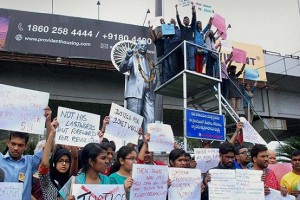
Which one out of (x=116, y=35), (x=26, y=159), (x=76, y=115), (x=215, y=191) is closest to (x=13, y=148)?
(x=26, y=159)

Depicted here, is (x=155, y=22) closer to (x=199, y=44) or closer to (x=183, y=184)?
(x=199, y=44)

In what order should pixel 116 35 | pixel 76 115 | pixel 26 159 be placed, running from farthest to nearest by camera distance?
pixel 116 35 < pixel 76 115 < pixel 26 159

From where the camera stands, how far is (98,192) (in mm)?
2650

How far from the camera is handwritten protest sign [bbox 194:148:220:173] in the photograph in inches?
158

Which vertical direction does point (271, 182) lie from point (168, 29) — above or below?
below

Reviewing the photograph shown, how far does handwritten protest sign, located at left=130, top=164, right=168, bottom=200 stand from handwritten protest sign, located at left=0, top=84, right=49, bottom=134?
1.04 m

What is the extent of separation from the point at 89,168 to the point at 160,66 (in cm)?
572

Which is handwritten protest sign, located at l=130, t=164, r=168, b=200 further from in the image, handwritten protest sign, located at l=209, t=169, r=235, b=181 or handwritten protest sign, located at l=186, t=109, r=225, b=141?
handwritten protest sign, located at l=186, t=109, r=225, b=141

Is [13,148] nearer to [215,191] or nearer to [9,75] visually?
[215,191]

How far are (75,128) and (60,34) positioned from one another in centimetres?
729

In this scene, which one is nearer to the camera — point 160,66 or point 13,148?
point 13,148

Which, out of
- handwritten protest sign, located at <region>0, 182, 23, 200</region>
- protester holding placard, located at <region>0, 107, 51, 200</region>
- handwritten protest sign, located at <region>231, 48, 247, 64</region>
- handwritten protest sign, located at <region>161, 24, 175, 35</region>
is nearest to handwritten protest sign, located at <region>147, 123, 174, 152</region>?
protester holding placard, located at <region>0, 107, 51, 200</region>

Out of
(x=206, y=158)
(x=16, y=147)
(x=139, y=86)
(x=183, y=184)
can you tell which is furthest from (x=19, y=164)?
(x=139, y=86)

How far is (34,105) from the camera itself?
132 inches
